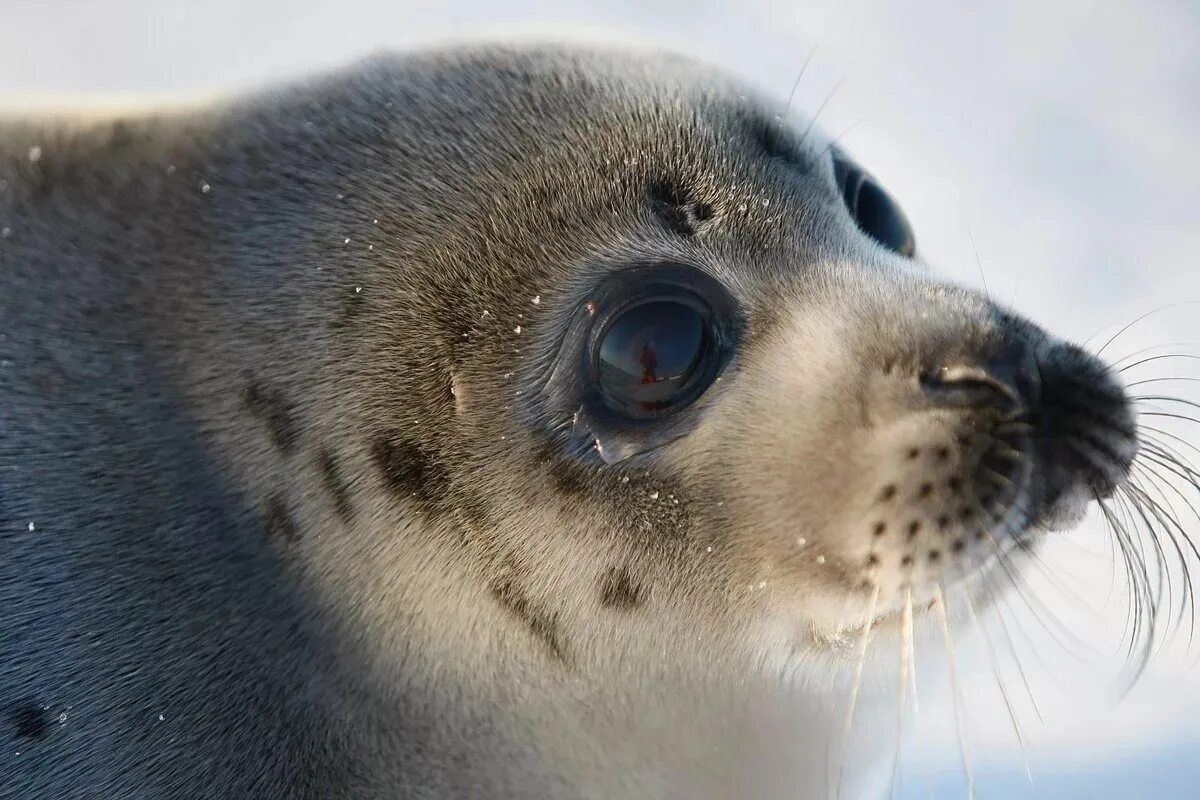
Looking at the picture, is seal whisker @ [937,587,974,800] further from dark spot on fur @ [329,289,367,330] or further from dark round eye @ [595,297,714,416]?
dark spot on fur @ [329,289,367,330]

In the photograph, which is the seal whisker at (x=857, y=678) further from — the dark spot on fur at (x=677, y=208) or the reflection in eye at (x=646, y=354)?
the dark spot on fur at (x=677, y=208)

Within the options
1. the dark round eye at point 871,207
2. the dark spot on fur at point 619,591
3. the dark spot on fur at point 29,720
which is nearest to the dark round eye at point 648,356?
the dark spot on fur at point 619,591

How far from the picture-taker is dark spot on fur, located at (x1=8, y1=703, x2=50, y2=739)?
3.76 feet

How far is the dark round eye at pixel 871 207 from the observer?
158 cm

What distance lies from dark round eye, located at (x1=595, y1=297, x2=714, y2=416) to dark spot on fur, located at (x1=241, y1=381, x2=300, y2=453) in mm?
368

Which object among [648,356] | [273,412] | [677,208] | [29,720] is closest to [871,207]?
[677,208]

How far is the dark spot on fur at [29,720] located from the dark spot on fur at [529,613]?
0.51 m

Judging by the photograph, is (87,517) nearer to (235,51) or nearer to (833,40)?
(235,51)

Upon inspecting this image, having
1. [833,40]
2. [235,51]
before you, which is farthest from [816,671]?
[833,40]

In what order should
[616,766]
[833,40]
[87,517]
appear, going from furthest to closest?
[833,40] < [616,766] < [87,517]

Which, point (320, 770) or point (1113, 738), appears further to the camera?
point (1113, 738)

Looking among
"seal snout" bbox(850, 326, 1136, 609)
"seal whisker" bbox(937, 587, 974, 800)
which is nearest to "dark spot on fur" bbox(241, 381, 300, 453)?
"seal snout" bbox(850, 326, 1136, 609)

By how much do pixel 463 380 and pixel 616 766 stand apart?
51 centimetres

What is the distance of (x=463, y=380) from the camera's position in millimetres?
1237
